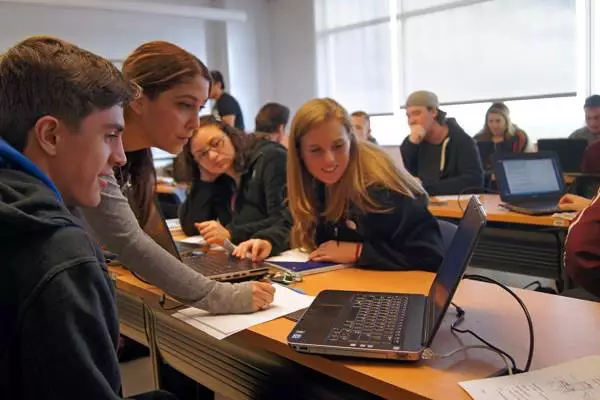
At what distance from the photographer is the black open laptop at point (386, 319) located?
1.04 meters

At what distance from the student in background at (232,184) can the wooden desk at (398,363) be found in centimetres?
54

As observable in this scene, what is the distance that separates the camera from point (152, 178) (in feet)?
5.92

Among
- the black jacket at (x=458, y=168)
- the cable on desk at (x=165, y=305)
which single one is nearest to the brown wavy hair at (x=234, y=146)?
the cable on desk at (x=165, y=305)

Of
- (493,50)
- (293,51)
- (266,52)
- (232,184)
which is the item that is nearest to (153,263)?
(232,184)

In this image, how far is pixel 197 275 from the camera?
1.39 metres

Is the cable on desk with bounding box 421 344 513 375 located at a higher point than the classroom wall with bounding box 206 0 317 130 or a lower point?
lower

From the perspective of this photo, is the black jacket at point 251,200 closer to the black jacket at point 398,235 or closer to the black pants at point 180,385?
the black jacket at point 398,235

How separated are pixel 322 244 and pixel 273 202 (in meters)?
0.51

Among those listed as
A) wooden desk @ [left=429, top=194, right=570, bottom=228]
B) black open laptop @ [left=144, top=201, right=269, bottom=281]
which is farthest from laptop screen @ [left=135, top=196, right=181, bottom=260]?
wooden desk @ [left=429, top=194, right=570, bottom=228]

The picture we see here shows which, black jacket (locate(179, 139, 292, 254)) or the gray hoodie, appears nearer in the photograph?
the gray hoodie

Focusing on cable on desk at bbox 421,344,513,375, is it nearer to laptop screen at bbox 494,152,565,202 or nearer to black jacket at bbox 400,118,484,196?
laptop screen at bbox 494,152,565,202

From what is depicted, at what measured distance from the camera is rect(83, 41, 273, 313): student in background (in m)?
1.36

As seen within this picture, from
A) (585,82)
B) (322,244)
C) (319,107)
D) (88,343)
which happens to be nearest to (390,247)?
(322,244)

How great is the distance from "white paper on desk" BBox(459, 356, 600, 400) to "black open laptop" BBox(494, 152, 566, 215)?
2.16 m
